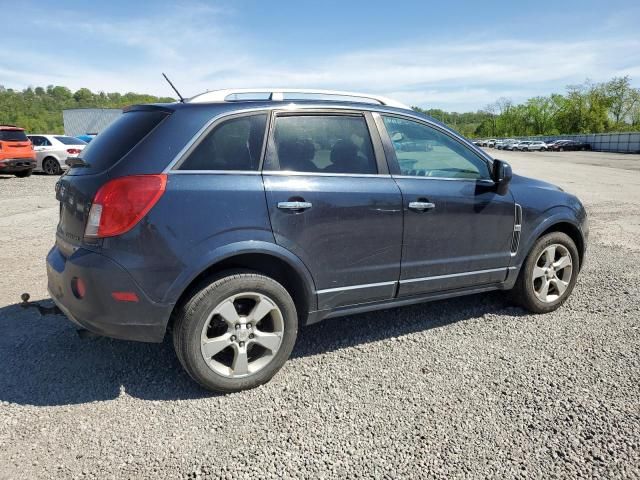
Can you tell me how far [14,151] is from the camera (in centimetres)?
1591

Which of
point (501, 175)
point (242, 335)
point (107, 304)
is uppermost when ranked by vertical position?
point (501, 175)

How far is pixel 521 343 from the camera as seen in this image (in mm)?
3680

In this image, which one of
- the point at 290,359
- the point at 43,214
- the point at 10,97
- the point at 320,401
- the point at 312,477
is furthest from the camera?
the point at 10,97

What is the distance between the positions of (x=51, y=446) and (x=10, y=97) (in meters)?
120

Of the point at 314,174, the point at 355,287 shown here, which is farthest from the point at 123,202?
the point at 355,287

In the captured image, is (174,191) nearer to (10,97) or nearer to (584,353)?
(584,353)

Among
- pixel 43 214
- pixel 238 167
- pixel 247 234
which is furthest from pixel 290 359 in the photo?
pixel 43 214

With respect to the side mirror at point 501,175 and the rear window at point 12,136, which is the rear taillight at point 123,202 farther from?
the rear window at point 12,136

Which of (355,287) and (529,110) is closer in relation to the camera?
(355,287)

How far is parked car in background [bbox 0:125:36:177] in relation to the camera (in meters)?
15.7

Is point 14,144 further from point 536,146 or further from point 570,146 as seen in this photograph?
point 536,146

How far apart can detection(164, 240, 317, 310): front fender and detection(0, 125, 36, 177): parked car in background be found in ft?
53.3

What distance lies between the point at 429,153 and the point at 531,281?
1.48m

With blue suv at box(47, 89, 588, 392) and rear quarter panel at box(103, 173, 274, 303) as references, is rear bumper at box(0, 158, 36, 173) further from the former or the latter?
rear quarter panel at box(103, 173, 274, 303)
